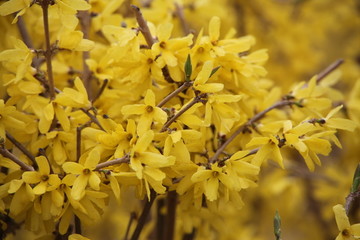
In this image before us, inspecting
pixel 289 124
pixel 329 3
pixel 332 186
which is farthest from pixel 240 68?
pixel 329 3

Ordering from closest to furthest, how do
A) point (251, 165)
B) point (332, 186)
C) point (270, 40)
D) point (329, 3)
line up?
point (251, 165), point (332, 186), point (270, 40), point (329, 3)

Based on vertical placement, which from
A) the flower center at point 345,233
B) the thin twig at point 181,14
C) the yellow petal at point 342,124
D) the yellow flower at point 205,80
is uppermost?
the thin twig at point 181,14

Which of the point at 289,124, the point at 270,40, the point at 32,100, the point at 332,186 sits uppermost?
the point at 270,40

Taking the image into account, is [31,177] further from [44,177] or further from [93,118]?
[93,118]

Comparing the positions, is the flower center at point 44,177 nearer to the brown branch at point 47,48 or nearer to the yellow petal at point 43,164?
the yellow petal at point 43,164

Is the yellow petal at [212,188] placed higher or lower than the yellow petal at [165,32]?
lower

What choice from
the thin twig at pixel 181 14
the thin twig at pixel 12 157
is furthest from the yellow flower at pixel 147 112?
the thin twig at pixel 181 14

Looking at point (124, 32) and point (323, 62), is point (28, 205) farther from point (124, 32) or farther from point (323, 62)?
point (323, 62)

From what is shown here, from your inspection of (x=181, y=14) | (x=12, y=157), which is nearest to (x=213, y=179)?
(x=12, y=157)
